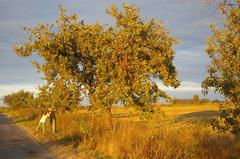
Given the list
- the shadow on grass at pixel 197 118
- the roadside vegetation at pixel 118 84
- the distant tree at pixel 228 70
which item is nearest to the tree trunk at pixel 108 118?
the roadside vegetation at pixel 118 84

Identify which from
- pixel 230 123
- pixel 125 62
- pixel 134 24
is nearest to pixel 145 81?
pixel 125 62

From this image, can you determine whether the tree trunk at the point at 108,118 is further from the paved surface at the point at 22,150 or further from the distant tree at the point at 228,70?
the distant tree at the point at 228,70

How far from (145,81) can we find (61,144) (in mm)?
5457

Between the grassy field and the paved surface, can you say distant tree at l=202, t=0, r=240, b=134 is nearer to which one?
the grassy field

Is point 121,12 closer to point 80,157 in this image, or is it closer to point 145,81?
point 145,81

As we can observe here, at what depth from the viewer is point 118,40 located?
55.6 ft

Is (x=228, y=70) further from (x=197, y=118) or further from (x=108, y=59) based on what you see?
(x=197, y=118)

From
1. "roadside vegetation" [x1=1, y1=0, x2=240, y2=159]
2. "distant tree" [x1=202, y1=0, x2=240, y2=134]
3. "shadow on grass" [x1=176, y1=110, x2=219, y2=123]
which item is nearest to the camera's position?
"distant tree" [x1=202, y1=0, x2=240, y2=134]

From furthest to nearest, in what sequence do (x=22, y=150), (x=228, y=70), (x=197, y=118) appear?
(x=197, y=118), (x=22, y=150), (x=228, y=70)

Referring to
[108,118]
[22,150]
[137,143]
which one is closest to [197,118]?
[108,118]

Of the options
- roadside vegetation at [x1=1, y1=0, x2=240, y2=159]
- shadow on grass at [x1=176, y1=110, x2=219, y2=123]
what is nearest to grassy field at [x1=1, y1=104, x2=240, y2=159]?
roadside vegetation at [x1=1, y1=0, x2=240, y2=159]

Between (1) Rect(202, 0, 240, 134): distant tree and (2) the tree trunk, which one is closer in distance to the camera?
(1) Rect(202, 0, 240, 134): distant tree

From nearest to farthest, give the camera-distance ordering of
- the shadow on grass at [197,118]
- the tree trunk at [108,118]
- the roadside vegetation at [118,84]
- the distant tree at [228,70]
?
the distant tree at [228,70]
the roadside vegetation at [118,84]
the tree trunk at [108,118]
the shadow on grass at [197,118]

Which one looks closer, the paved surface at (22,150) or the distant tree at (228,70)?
the distant tree at (228,70)
